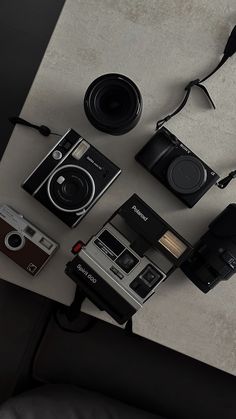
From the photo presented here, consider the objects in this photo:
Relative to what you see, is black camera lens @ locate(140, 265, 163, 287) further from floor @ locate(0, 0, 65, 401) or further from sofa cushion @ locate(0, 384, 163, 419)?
floor @ locate(0, 0, 65, 401)

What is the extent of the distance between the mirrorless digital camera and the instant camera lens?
0.18 ft

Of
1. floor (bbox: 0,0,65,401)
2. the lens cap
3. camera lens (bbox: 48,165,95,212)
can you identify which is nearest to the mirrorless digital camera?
camera lens (bbox: 48,165,95,212)

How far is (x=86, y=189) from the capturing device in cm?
102

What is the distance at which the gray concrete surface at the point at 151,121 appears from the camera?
1.08 m

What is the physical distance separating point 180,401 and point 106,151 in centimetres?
67

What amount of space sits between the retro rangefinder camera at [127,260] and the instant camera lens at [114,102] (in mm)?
157

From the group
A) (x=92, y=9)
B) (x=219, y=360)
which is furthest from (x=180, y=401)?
(x=92, y=9)

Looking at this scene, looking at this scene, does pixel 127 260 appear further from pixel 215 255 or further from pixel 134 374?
pixel 134 374

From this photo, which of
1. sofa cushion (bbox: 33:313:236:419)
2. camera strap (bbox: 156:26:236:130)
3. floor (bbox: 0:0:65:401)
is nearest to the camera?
camera strap (bbox: 156:26:236:130)

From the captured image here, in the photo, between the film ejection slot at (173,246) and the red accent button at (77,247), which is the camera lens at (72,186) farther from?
the film ejection slot at (173,246)

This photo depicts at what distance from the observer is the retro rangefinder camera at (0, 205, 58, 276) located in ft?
3.42

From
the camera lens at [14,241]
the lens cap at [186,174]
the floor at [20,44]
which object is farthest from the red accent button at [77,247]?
the floor at [20,44]

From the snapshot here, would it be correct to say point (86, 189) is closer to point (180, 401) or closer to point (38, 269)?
point (38, 269)


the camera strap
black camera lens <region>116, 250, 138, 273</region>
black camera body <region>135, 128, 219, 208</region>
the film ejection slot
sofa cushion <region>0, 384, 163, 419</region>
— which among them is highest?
the camera strap
